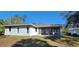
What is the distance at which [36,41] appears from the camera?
9.87ft

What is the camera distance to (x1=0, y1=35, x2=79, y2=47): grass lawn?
2996 mm

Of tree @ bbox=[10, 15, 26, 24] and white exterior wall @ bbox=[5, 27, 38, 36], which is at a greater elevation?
tree @ bbox=[10, 15, 26, 24]

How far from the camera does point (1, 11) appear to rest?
2.99 meters

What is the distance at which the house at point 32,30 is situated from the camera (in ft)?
9.87

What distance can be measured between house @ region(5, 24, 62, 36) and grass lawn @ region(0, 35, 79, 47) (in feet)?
0.20

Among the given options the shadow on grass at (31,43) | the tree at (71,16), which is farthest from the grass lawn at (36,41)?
the tree at (71,16)

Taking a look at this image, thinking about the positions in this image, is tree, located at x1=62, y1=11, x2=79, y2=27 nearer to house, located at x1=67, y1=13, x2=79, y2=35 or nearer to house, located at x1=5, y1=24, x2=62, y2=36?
house, located at x1=67, y1=13, x2=79, y2=35

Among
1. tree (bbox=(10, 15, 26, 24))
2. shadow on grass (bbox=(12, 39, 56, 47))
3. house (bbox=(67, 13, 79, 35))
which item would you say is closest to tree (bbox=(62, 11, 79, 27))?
house (bbox=(67, 13, 79, 35))

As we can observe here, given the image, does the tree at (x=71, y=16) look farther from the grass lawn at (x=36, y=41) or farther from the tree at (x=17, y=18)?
the tree at (x=17, y=18)

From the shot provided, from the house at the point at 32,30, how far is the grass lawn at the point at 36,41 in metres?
0.06

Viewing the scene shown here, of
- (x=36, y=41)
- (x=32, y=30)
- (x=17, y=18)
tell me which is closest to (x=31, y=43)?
(x=36, y=41)
